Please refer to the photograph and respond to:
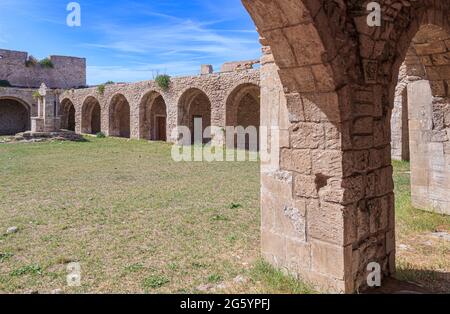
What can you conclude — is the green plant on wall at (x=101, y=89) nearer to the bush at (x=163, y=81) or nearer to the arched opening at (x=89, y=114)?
the arched opening at (x=89, y=114)

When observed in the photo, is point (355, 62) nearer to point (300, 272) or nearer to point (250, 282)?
point (300, 272)

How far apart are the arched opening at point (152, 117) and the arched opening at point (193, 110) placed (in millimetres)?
2570

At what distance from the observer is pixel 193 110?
68.7ft

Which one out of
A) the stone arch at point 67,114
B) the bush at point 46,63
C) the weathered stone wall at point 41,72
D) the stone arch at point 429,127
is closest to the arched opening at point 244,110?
the stone arch at point 429,127

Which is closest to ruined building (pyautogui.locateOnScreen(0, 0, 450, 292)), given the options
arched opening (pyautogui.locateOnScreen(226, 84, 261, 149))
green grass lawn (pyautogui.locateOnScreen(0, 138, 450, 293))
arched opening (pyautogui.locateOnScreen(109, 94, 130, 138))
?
green grass lawn (pyautogui.locateOnScreen(0, 138, 450, 293))

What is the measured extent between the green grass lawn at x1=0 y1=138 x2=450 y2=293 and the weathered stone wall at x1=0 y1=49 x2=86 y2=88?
24.1 m

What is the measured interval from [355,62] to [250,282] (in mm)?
2302

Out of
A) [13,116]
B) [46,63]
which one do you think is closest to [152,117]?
[13,116]

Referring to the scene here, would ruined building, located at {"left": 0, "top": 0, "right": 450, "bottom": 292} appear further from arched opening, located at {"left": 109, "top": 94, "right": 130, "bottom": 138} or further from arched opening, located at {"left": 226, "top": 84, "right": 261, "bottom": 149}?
arched opening, located at {"left": 109, "top": 94, "right": 130, "bottom": 138}

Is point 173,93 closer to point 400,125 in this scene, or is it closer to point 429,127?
point 400,125

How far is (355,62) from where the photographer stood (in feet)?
10.3

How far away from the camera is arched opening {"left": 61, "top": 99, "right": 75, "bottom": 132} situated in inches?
1151

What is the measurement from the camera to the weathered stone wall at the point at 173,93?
1702cm
